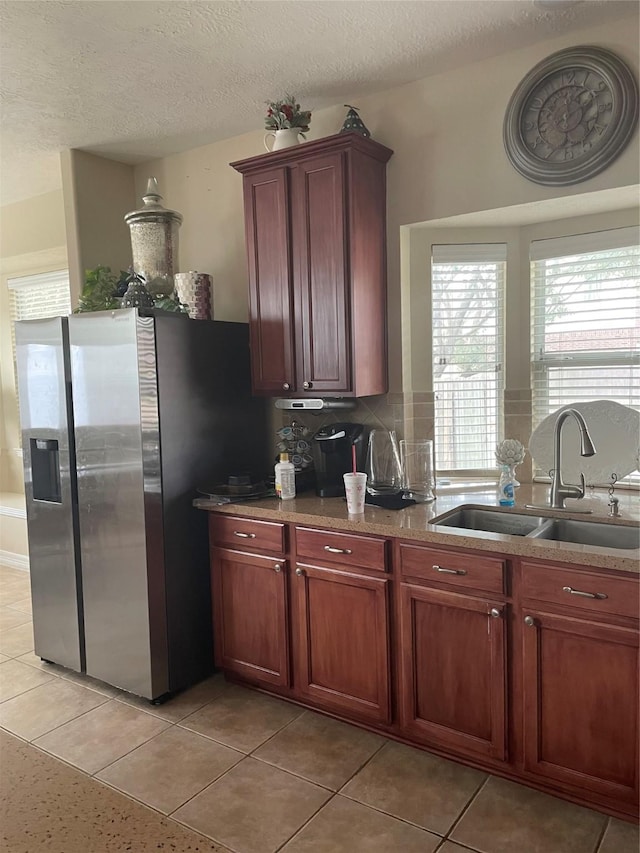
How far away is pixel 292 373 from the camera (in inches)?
117

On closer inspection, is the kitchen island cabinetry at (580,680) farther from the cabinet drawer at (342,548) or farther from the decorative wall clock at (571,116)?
the decorative wall clock at (571,116)

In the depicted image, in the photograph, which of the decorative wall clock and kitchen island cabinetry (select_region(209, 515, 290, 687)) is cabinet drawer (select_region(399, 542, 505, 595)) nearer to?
kitchen island cabinetry (select_region(209, 515, 290, 687))

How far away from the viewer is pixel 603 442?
8.89 feet

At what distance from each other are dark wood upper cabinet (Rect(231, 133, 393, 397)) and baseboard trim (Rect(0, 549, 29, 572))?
2.86 m

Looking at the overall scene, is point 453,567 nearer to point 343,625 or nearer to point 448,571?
point 448,571

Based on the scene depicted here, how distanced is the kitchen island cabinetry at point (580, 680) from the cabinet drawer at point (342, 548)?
56cm

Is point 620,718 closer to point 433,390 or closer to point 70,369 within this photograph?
point 433,390


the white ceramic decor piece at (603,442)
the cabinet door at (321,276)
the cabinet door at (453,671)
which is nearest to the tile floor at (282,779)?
the cabinet door at (453,671)

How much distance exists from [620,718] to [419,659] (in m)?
0.69

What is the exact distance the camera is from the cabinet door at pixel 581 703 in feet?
6.45

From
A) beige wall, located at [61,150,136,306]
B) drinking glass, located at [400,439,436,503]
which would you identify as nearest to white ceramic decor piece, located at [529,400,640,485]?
drinking glass, located at [400,439,436,503]

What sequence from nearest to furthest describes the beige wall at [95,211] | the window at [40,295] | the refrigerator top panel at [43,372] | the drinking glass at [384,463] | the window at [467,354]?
the drinking glass at [384,463] < the refrigerator top panel at [43,372] < the window at [467,354] < the beige wall at [95,211] < the window at [40,295]

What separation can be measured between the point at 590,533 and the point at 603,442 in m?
0.47

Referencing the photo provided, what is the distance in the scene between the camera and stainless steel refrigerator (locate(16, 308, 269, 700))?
110 inches
